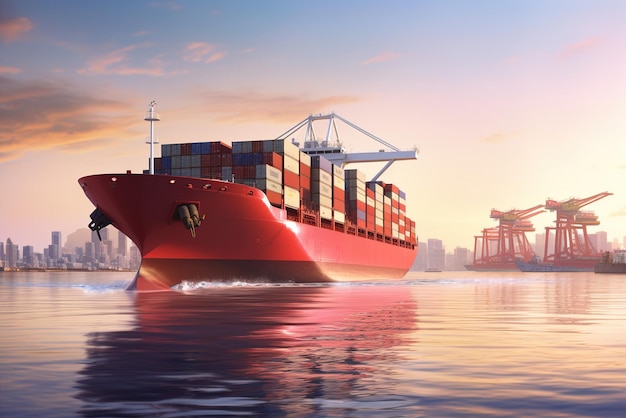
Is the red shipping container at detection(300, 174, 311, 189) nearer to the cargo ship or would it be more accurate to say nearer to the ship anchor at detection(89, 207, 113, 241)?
the cargo ship

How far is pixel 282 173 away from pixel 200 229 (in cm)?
1071

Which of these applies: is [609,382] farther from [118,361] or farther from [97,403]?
[118,361]

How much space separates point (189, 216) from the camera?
36938mm

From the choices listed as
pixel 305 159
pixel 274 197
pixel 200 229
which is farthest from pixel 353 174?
pixel 200 229

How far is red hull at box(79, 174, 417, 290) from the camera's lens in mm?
37281

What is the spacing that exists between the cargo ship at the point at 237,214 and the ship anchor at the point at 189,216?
0.19ft

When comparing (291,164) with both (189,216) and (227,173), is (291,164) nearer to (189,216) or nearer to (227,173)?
(227,173)

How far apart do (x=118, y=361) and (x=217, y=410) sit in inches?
141

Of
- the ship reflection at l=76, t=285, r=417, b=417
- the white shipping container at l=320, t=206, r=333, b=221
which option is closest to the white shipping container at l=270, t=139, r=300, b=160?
the white shipping container at l=320, t=206, r=333, b=221

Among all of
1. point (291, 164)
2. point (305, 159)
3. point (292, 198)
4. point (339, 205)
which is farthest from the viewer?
point (339, 205)

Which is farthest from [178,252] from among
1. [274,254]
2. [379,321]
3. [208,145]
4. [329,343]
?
[329,343]

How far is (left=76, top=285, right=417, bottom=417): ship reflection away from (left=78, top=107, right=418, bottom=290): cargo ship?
2103cm

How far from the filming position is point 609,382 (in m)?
8.14

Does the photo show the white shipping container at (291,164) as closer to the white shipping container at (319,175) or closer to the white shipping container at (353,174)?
the white shipping container at (319,175)
